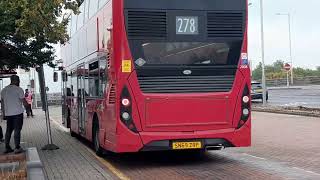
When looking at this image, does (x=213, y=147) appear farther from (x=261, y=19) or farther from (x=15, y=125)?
(x=261, y=19)

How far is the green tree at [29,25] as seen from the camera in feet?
36.1

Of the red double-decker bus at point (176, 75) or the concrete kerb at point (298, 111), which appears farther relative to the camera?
the concrete kerb at point (298, 111)

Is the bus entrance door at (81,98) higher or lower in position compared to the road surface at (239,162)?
higher

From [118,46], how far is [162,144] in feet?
6.52

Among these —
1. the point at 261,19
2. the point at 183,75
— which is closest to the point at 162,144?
the point at 183,75

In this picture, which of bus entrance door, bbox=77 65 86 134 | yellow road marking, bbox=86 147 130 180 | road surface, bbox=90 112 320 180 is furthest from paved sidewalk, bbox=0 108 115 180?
bus entrance door, bbox=77 65 86 134

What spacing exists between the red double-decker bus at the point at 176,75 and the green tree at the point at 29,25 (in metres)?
0.94

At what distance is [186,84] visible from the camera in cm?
1161

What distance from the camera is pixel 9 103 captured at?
13633 millimetres

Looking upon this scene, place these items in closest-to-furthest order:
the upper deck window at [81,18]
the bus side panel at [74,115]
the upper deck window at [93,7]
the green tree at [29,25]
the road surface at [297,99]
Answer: the green tree at [29,25]
the upper deck window at [93,7]
the upper deck window at [81,18]
the bus side panel at [74,115]
the road surface at [297,99]

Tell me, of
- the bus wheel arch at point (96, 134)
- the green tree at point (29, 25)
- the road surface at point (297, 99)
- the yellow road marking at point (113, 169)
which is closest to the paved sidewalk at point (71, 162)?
the yellow road marking at point (113, 169)

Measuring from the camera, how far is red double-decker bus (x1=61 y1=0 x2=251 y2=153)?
11.3 metres

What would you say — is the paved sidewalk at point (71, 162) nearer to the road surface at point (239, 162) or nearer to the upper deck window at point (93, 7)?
the road surface at point (239, 162)

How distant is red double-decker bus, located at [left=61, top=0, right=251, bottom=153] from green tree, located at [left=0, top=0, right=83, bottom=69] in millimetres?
938
